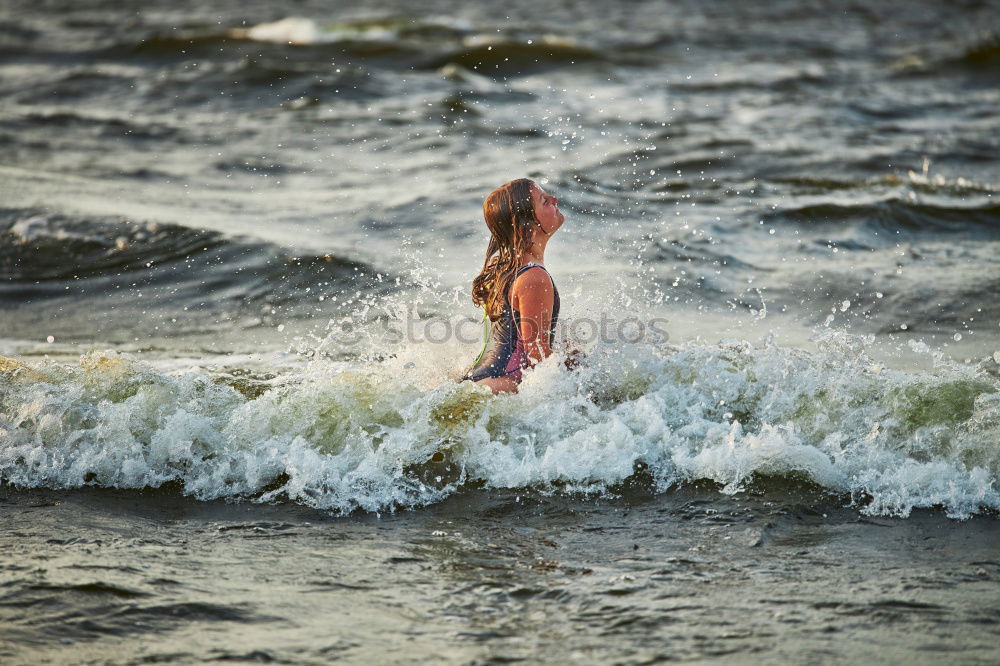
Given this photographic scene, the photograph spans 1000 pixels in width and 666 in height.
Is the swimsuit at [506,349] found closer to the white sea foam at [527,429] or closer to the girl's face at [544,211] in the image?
the white sea foam at [527,429]

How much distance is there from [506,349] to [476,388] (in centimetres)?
32

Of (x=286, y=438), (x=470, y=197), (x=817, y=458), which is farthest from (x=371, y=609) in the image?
(x=470, y=197)

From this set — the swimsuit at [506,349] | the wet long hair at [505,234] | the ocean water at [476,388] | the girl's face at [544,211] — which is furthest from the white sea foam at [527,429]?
the girl's face at [544,211]

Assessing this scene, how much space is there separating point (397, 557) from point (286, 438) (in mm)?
1550

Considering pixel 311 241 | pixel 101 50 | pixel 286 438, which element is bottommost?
pixel 286 438

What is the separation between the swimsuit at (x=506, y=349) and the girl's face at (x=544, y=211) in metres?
0.34

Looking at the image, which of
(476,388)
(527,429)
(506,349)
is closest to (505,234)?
(506,349)

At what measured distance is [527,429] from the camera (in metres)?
6.01

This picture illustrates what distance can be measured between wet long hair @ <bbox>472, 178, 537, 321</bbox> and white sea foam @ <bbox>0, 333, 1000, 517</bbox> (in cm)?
57

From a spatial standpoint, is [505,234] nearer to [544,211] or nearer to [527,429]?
[544,211]

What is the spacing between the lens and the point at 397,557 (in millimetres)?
4699

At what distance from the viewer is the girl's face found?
604 cm

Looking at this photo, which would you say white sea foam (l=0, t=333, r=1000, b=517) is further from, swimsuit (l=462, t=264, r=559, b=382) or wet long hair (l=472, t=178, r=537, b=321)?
wet long hair (l=472, t=178, r=537, b=321)

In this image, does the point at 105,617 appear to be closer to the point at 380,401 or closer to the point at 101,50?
the point at 380,401
